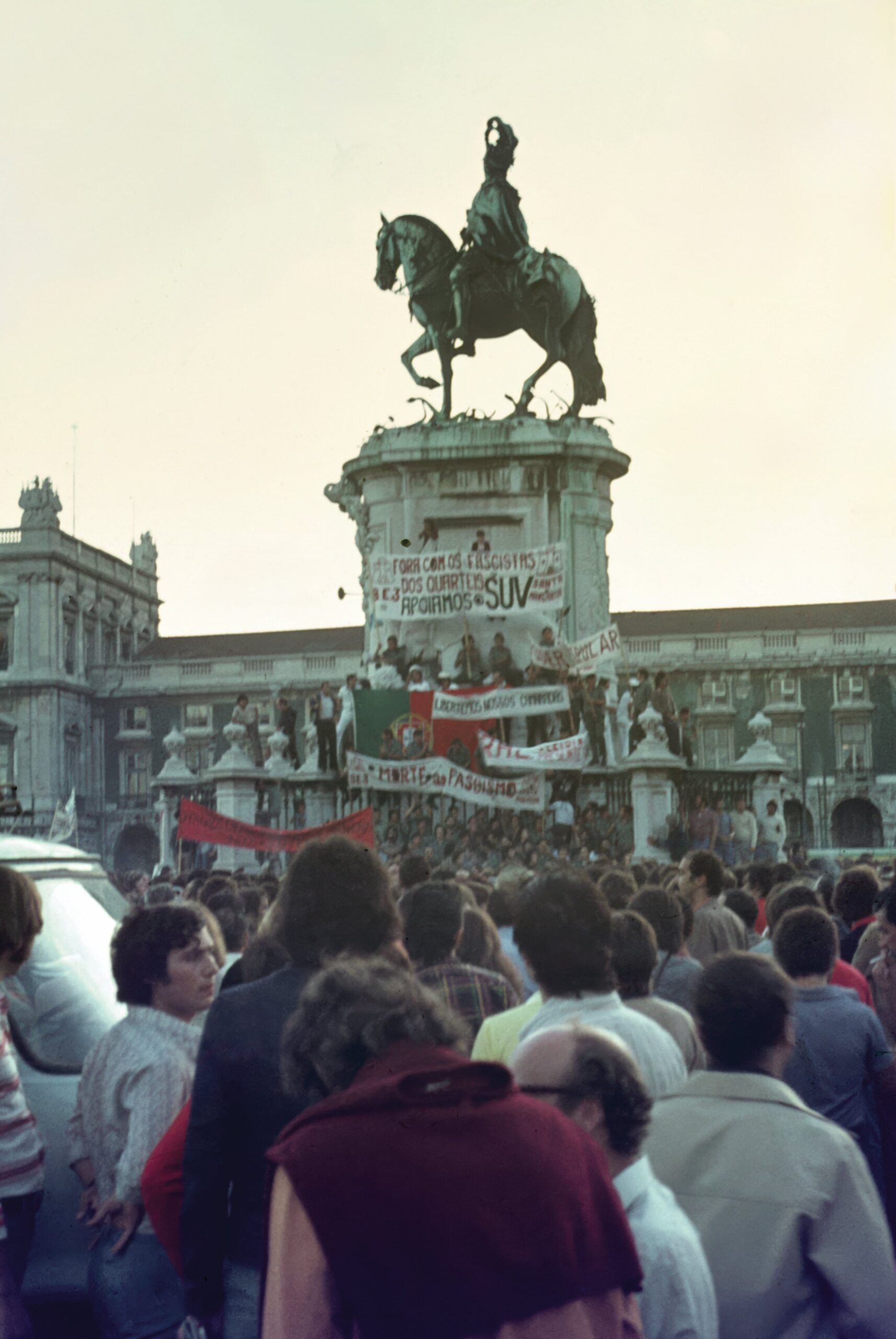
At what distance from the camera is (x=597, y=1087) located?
311cm

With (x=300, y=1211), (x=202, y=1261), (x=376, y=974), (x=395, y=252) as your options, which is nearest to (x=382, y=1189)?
(x=300, y=1211)

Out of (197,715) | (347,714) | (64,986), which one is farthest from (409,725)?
(197,715)

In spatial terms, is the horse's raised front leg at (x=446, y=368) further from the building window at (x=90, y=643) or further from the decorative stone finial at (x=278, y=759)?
the building window at (x=90, y=643)

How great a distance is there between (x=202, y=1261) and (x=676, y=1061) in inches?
50.8

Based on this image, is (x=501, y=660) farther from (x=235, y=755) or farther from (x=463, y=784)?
(x=235, y=755)

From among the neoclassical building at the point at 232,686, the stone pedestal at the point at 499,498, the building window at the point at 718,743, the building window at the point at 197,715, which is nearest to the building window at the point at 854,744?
the neoclassical building at the point at 232,686

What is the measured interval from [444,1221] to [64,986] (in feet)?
11.0

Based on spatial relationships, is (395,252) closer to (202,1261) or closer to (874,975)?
(874,975)

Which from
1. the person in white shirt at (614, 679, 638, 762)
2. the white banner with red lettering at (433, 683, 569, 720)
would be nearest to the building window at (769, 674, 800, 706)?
the person in white shirt at (614, 679, 638, 762)

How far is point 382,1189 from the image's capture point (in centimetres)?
264

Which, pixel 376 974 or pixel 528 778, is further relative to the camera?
pixel 528 778

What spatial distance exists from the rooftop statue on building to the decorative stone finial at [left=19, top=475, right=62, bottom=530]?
46.4m

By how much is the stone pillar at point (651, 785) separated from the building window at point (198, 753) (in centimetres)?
4482

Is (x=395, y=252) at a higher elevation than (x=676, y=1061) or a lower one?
higher
